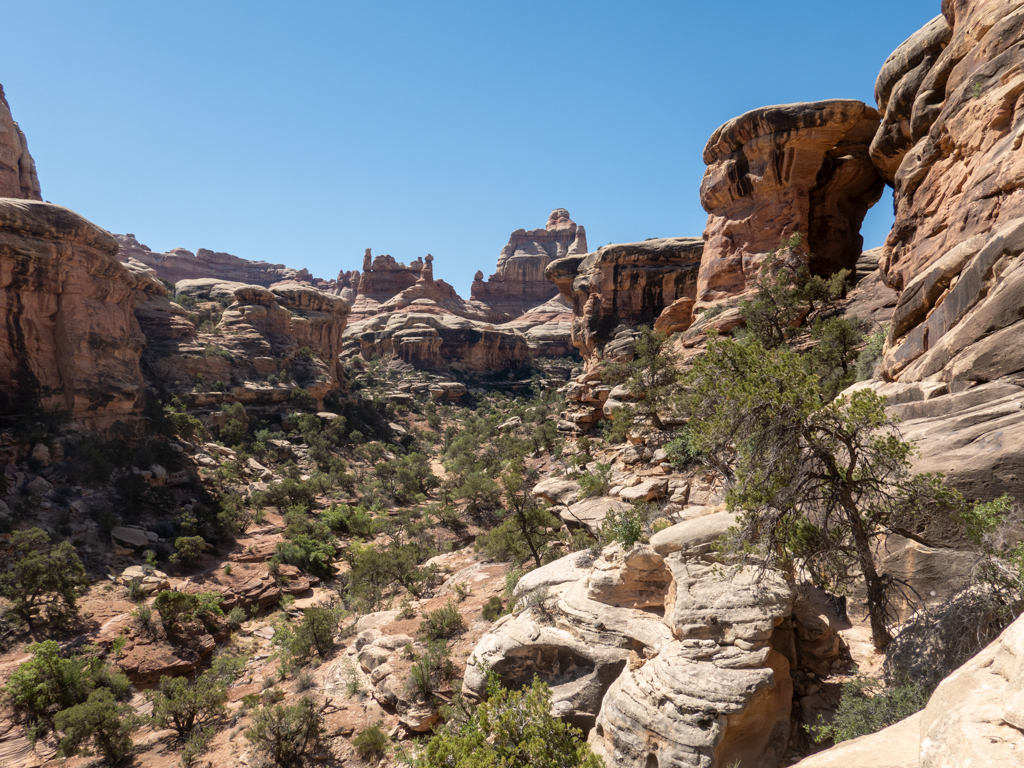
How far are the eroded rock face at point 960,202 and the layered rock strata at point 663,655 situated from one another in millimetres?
6206

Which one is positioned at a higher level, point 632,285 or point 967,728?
point 632,285

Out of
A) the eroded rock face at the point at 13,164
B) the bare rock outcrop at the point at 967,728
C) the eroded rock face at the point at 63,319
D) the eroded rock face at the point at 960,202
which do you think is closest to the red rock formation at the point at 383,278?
the eroded rock face at the point at 13,164

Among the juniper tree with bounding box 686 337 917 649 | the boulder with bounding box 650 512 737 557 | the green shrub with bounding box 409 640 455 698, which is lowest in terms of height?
the green shrub with bounding box 409 640 455 698

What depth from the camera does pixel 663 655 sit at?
789cm

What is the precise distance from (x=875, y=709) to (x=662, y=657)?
287 cm

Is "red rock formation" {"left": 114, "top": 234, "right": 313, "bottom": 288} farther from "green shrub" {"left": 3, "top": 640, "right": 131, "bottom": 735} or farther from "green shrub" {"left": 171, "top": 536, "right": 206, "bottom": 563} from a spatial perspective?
"green shrub" {"left": 3, "top": 640, "right": 131, "bottom": 735}

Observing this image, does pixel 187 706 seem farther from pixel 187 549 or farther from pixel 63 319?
pixel 63 319

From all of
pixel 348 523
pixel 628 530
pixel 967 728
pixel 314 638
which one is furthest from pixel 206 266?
pixel 967 728

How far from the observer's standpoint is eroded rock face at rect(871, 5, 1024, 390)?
28.9 feet

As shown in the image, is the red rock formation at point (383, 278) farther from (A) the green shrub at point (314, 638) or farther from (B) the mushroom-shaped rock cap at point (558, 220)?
(A) the green shrub at point (314, 638)

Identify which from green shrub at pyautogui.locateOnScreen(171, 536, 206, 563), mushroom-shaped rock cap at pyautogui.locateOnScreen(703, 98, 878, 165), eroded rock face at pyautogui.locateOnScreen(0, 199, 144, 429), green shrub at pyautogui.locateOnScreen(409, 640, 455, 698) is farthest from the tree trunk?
eroded rock face at pyautogui.locateOnScreen(0, 199, 144, 429)

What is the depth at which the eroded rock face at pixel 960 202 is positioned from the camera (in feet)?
28.9

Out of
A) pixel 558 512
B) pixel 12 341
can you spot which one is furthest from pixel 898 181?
pixel 12 341

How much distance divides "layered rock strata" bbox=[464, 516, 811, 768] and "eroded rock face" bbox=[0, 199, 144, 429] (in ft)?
107
